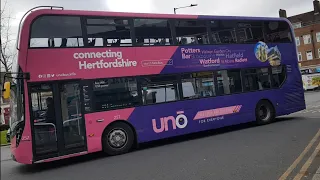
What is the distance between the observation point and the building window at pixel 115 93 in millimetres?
9297

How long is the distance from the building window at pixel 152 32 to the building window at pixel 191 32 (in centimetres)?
41

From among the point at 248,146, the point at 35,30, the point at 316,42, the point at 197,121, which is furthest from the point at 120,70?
the point at 316,42

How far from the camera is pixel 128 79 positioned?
9.84 metres

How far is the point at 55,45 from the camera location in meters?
8.83

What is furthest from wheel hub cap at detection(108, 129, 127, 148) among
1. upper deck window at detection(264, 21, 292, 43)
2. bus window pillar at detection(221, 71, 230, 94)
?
upper deck window at detection(264, 21, 292, 43)

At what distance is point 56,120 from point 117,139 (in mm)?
1795

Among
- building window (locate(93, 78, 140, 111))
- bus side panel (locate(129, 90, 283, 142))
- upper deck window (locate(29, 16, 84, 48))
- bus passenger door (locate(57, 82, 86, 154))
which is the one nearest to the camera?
upper deck window (locate(29, 16, 84, 48))

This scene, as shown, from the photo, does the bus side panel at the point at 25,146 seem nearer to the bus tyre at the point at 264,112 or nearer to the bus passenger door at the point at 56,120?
the bus passenger door at the point at 56,120

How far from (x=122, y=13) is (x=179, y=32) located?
2.03 m

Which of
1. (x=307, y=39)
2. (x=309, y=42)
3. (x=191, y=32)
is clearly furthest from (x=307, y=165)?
(x=307, y=39)

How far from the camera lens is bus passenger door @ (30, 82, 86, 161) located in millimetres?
8367

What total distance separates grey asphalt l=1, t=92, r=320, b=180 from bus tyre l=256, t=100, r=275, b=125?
168cm

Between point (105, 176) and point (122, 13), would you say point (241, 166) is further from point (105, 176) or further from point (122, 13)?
point (122, 13)

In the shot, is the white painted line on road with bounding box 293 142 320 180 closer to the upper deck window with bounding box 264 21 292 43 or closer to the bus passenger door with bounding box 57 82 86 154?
the bus passenger door with bounding box 57 82 86 154
